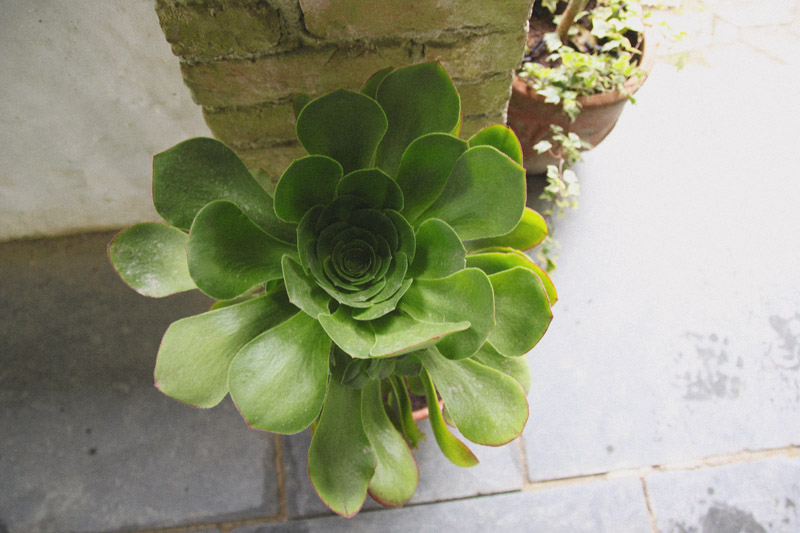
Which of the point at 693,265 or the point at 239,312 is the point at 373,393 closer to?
the point at 239,312

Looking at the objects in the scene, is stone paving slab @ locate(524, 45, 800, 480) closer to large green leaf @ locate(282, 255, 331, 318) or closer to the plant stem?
the plant stem

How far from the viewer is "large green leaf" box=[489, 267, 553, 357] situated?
0.65 meters

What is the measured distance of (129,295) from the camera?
1.45 metres

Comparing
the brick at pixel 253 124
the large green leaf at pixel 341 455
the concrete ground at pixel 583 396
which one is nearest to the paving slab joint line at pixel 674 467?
the concrete ground at pixel 583 396

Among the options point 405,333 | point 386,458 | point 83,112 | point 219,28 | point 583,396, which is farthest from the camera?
point 583,396

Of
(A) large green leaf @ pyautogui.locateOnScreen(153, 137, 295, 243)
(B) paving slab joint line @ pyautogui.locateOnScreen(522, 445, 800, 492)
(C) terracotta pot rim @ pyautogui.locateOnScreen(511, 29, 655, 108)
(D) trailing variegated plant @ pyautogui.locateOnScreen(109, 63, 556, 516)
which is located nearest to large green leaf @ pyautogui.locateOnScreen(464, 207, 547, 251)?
(D) trailing variegated plant @ pyautogui.locateOnScreen(109, 63, 556, 516)

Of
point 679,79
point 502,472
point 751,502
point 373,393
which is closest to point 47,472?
point 373,393

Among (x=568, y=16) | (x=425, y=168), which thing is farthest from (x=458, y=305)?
(x=568, y=16)

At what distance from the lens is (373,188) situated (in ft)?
2.35

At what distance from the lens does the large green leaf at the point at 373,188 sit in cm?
70

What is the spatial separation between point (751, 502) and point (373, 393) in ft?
3.26

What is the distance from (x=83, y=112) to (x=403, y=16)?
2.42 feet

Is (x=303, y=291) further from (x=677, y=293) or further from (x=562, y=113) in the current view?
(x=677, y=293)

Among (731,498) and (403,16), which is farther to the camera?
(731,498)
